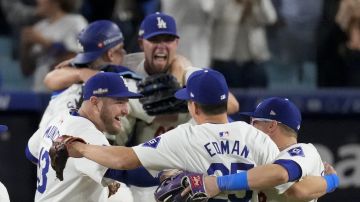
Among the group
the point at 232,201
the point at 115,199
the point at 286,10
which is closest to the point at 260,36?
the point at 286,10

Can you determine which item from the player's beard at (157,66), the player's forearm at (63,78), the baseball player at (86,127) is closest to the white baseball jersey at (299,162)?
the baseball player at (86,127)

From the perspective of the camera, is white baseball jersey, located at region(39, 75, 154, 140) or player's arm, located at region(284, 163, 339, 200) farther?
white baseball jersey, located at region(39, 75, 154, 140)

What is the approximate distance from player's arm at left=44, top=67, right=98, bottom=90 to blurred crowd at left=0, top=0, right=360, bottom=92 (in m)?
2.33

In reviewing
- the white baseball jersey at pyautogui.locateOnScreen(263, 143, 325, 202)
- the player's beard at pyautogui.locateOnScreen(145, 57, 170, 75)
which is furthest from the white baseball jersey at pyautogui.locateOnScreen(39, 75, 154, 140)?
the white baseball jersey at pyautogui.locateOnScreen(263, 143, 325, 202)

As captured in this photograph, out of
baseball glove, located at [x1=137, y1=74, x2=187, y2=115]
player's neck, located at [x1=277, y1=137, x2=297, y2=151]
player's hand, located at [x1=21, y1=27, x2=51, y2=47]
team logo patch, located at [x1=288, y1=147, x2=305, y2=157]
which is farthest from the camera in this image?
player's hand, located at [x1=21, y1=27, x2=51, y2=47]

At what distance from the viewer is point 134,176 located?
8.28 metres

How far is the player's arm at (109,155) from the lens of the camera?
23.9 ft

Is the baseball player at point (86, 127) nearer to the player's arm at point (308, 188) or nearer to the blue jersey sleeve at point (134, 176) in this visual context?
the blue jersey sleeve at point (134, 176)

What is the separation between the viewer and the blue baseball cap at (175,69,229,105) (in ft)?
23.7

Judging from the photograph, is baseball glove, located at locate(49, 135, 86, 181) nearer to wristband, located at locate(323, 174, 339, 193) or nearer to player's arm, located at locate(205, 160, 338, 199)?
player's arm, located at locate(205, 160, 338, 199)

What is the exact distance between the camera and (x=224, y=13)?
12023mm

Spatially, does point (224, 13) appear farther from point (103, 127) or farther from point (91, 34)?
point (103, 127)

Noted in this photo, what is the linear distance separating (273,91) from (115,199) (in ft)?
10.7

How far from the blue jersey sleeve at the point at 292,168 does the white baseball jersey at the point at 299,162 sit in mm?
41
